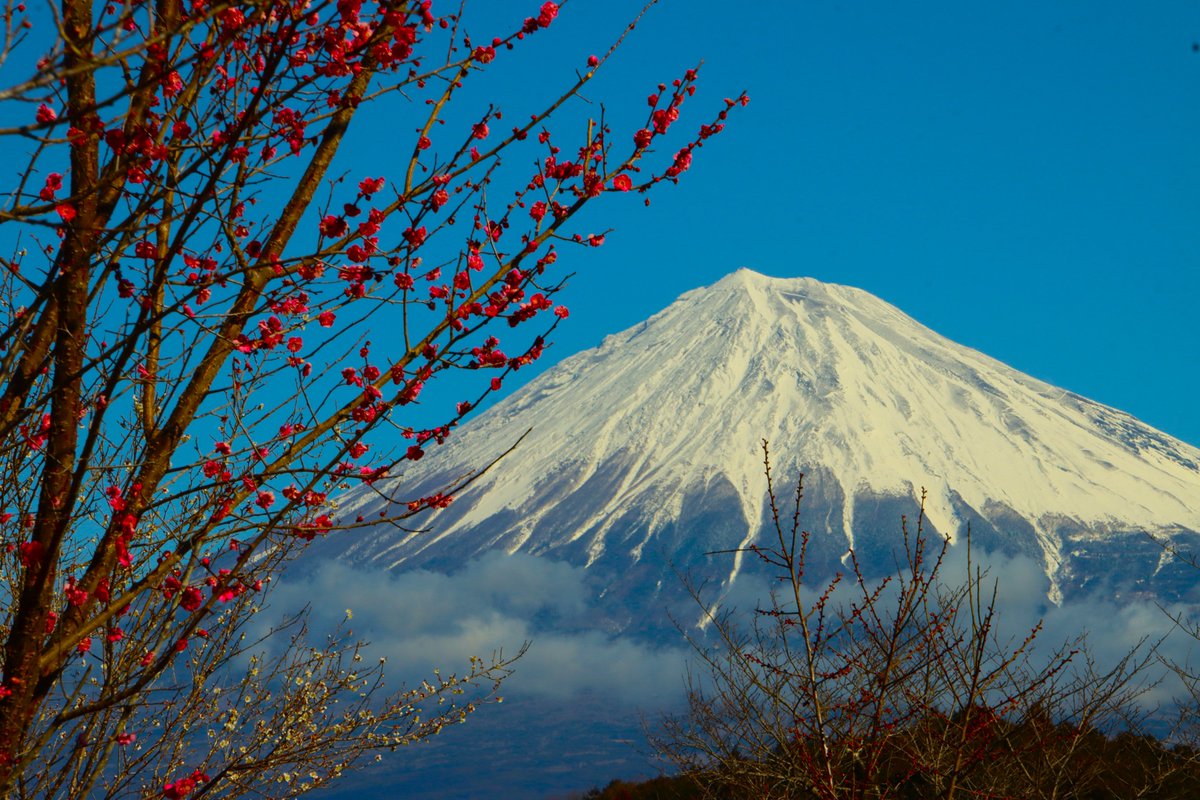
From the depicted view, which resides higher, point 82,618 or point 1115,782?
point 82,618

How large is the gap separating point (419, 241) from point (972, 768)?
15.0 ft

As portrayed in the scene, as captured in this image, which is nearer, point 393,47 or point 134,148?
point 134,148

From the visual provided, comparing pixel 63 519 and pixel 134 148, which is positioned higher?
pixel 134 148

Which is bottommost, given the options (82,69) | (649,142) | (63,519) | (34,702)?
(34,702)

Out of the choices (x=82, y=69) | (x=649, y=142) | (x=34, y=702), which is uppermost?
(x=649, y=142)

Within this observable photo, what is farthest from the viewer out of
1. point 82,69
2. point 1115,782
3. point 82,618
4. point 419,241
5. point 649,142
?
point 1115,782

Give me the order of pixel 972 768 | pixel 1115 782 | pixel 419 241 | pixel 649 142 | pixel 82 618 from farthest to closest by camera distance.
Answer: pixel 1115 782
pixel 972 768
pixel 649 142
pixel 419 241
pixel 82 618

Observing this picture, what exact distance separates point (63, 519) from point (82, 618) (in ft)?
1.49

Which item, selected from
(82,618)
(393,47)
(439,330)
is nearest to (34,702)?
(82,618)

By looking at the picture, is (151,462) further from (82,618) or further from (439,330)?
(439,330)

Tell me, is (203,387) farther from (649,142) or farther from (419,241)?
(649,142)

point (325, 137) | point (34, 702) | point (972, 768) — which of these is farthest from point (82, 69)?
point (972, 768)

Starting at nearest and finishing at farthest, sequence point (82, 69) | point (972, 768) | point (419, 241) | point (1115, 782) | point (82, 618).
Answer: point (82, 69) → point (82, 618) → point (419, 241) → point (972, 768) → point (1115, 782)

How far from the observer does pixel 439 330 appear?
3467 millimetres
